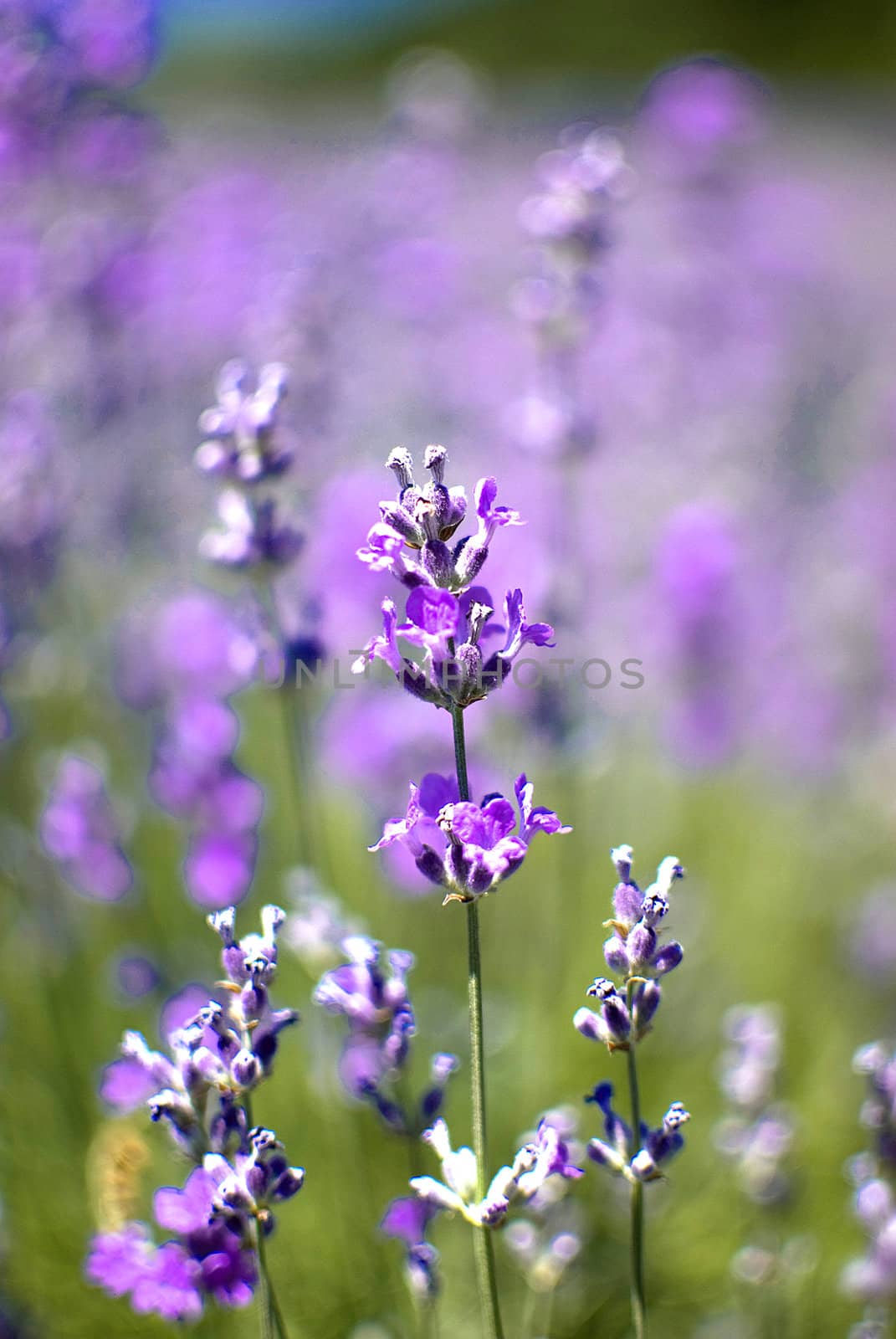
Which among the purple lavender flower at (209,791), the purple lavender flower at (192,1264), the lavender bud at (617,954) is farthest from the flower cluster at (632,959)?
the purple lavender flower at (209,791)

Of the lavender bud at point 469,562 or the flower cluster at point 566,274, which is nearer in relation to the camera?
the lavender bud at point 469,562

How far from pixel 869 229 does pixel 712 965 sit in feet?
36.5

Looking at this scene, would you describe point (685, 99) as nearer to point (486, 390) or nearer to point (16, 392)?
point (486, 390)

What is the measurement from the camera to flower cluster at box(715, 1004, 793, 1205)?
174 centimetres

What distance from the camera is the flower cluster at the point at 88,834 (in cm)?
245

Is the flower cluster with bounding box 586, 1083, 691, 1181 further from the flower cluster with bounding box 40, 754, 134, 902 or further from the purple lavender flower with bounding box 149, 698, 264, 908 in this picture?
the flower cluster with bounding box 40, 754, 134, 902

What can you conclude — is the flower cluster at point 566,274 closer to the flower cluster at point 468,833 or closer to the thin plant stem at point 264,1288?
the flower cluster at point 468,833

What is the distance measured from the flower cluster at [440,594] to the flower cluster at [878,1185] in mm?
731

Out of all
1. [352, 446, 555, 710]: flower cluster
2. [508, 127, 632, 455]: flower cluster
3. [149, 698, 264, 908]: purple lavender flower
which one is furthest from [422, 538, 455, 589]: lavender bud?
[508, 127, 632, 455]: flower cluster

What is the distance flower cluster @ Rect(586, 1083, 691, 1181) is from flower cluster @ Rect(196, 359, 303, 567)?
3.05 ft

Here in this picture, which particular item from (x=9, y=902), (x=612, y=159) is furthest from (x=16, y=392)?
(x=612, y=159)

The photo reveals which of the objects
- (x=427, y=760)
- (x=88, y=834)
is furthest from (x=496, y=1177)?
(x=427, y=760)

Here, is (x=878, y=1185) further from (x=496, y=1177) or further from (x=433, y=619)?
(x=433, y=619)

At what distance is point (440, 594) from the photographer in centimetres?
109
